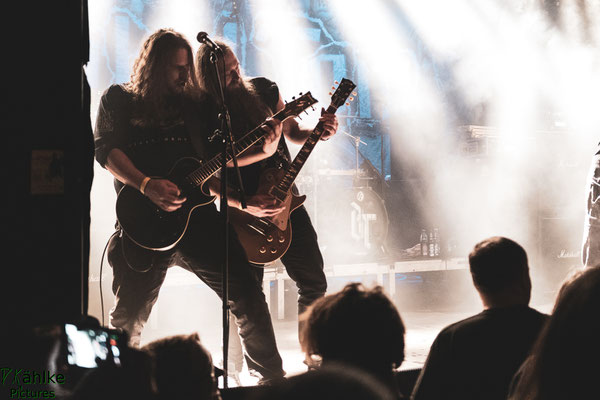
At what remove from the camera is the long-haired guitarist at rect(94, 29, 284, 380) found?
382 centimetres

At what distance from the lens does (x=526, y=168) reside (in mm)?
7863

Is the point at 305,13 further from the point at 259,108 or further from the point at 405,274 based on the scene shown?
the point at 405,274

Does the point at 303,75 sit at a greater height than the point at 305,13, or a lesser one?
lesser

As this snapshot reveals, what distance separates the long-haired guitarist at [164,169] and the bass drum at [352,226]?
8.76 ft

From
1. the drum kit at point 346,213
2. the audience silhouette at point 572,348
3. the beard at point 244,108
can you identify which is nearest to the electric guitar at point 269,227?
the beard at point 244,108

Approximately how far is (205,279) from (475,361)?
213 cm

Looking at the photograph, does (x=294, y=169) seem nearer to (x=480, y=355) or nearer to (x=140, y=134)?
(x=140, y=134)

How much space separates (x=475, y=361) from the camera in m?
2.15

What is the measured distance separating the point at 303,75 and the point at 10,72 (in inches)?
164

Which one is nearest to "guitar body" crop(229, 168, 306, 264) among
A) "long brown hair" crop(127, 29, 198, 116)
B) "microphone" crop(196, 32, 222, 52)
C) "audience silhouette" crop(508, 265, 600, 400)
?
"long brown hair" crop(127, 29, 198, 116)

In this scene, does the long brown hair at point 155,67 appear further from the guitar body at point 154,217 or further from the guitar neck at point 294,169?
the guitar neck at point 294,169

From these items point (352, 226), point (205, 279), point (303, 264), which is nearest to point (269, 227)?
point (303, 264)

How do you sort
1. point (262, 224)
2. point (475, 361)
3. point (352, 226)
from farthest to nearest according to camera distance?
point (352, 226) → point (262, 224) → point (475, 361)

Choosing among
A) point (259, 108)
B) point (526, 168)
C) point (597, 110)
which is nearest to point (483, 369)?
point (259, 108)
